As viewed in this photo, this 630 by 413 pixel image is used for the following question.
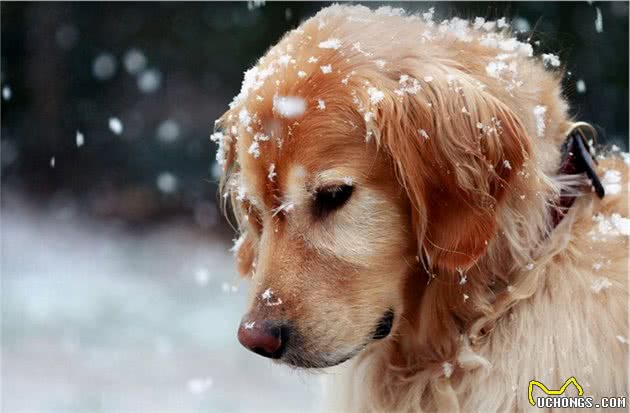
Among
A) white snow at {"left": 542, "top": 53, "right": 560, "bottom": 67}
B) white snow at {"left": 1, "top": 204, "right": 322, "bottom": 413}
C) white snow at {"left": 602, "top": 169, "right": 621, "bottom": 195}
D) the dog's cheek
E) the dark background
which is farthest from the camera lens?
the dark background

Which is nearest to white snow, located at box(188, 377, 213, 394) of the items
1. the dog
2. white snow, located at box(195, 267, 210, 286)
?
white snow, located at box(195, 267, 210, 286)

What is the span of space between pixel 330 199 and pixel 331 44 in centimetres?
49

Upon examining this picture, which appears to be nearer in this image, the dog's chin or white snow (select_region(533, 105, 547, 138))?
the dog's chin

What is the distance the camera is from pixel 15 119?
986cm

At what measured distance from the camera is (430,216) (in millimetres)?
2562

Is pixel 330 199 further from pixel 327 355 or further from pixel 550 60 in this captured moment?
pixel 550 60

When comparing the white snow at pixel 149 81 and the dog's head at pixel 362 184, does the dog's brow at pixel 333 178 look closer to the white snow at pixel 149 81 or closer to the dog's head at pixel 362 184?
the dog's head at pixel 362 184

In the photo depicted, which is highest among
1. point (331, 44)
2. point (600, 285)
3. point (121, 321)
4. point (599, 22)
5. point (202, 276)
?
point (331, 44)

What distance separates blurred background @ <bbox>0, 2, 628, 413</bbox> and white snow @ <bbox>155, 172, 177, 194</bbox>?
0.01 metres

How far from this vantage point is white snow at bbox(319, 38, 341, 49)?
2.65m

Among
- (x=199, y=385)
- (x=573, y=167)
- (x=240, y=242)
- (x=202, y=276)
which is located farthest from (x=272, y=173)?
(x=202, y=276)

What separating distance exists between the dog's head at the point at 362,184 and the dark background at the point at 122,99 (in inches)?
251

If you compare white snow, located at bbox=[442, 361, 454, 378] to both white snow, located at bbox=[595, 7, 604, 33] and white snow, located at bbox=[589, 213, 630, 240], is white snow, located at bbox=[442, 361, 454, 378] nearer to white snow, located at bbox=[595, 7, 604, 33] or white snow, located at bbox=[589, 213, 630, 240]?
white snow, located at bbox=[589, 213, 630, 240]

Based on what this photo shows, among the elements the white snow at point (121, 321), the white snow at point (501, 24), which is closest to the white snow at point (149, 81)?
the white snow at point (121, 321)
